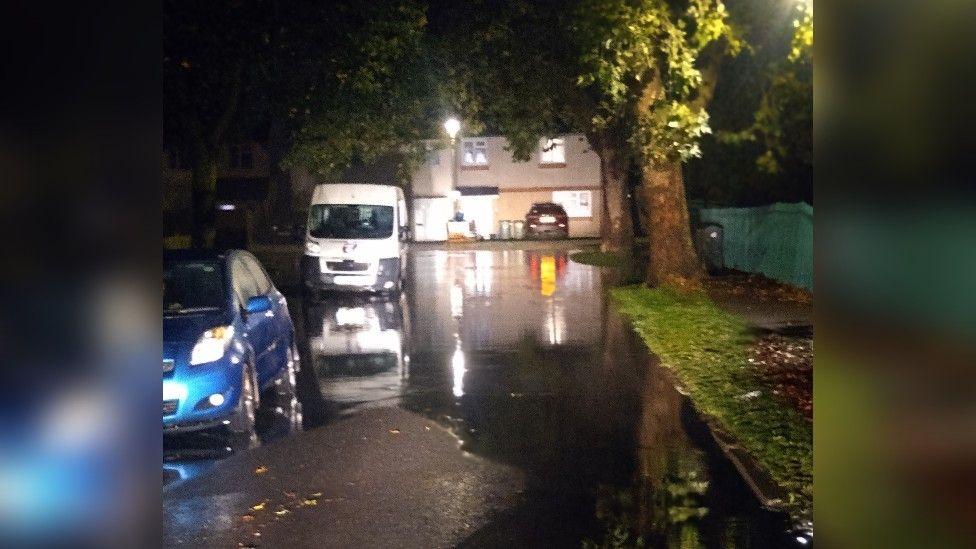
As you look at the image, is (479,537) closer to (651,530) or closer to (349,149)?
(651,530)

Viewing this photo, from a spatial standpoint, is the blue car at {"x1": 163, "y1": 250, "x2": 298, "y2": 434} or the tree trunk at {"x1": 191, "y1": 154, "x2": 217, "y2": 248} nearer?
the blue car at {"x1": 163, "y1": 250, "x2": 298, "y2": 434}

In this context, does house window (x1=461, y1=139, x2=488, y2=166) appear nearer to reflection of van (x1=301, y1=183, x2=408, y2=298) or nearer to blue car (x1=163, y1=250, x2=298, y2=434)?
reflection of van (x1=301, y1=183, x2=408, y2=298)

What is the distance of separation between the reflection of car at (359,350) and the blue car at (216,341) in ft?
3.48

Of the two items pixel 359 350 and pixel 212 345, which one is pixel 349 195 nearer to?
pixel 359 350

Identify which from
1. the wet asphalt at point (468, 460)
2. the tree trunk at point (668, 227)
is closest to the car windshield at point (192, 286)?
the wet asphalt at point (468, 460)

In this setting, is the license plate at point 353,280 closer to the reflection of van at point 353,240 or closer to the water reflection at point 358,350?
the reflection of van at point 353,240

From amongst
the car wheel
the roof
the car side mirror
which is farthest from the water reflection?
the roof

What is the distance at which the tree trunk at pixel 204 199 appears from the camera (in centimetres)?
2753

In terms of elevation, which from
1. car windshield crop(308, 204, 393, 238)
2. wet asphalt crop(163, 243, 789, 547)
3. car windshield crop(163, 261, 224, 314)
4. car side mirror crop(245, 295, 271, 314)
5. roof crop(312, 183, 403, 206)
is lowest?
wet asphalt crop(163, 243, 789, 547)

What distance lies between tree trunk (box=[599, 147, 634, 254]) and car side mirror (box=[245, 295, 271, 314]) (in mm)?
29822

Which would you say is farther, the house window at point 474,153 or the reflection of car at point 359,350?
the house window at point 474,153

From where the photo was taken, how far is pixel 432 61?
29594 millimetres

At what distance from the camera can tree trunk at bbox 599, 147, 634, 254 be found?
4044 centimetres
